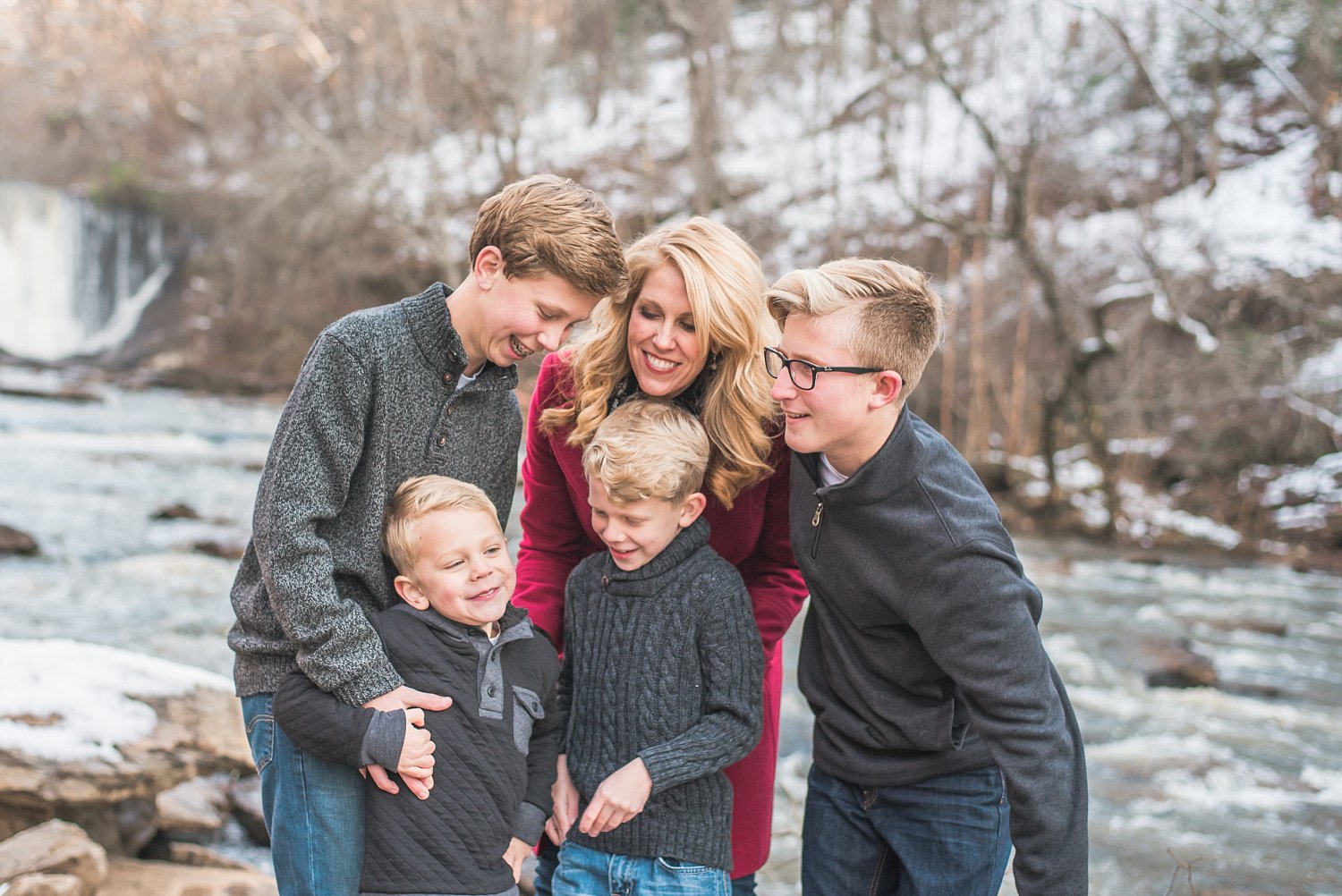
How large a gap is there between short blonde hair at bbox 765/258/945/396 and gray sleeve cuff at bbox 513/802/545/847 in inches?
41.3

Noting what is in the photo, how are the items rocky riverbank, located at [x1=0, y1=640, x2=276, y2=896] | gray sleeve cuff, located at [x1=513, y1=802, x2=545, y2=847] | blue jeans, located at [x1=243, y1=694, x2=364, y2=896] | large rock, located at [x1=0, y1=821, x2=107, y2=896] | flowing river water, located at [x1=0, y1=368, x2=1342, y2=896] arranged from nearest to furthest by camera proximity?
blue jeans, located at [x1=243, y1=694, x2=364, y2=896] < gray sleeve cuff, located at [x1=513, y1=802, x2=545, y2=847] < large rock, located at [x1=0, y1=821, x2=107, y2=896] < rocky riverbank, located at [x1=0, y1=640, x2=276, y2=896] < flowing river water, located at [x1=0, y1=368, x2=1342, y2=896]

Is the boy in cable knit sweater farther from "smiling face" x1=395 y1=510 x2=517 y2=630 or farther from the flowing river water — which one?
the flowing river water

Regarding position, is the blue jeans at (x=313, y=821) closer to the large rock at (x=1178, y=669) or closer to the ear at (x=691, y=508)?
the ear at (x=691, y=508)

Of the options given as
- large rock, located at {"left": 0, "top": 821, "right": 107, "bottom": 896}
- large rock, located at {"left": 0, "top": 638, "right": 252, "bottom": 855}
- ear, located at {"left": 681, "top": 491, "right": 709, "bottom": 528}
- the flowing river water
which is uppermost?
ear, located at {"left": 681, "top": 491, "right": 709, "bottom": 528}

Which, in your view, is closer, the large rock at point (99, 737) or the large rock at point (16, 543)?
the large rock at point (99, 737)

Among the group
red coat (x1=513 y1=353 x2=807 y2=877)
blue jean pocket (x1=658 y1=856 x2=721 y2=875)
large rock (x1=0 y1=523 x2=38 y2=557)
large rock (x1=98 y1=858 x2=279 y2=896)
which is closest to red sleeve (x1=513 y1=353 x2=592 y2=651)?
red coat (x1=513 y1=353 x2=807 y2=877)

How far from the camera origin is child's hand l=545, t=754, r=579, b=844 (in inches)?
82.7

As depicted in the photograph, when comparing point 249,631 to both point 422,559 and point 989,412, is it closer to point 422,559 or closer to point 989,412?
point 422,559

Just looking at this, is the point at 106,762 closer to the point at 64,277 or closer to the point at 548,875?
the point at 548,875

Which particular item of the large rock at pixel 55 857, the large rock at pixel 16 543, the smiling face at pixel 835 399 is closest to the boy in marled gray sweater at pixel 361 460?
the smiling face at pixel 835 399

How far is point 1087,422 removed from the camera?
39.9ft

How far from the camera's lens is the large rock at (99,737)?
3.07 meters

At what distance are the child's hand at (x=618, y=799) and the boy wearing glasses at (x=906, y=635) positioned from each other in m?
0.41

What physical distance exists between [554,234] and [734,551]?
845mm
